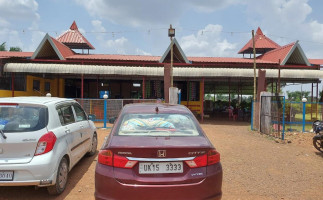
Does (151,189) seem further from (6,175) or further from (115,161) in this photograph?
(6,175)

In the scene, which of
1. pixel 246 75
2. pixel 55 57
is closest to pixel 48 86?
pixel 55 57

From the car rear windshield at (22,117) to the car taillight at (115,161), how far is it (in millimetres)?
1515

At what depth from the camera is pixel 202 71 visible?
15.0 meters

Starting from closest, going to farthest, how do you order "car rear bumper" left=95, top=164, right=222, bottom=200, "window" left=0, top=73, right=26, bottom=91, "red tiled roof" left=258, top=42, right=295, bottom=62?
"car rear bumper" left=95, top=164, right=222, bottom=200 → "window" left=0, top=73, right=26, bottom=91 → "red tiled roof" left=258, top=42, right=295, bottom=62

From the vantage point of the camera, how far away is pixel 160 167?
8.66 feet

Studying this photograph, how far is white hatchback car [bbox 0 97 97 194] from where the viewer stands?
340cm

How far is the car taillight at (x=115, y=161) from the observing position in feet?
8.57

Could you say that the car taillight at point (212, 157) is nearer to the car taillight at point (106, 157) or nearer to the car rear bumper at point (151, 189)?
the car rear bumper at point (151, 189)

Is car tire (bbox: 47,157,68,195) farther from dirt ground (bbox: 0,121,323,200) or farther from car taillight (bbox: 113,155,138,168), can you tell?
car taillight (bbox: 113,155,138,168)

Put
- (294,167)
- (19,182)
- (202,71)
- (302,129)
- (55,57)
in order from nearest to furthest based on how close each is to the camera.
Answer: (19,182) → (294,167) → (302,129) → (202,71) → (55,57)

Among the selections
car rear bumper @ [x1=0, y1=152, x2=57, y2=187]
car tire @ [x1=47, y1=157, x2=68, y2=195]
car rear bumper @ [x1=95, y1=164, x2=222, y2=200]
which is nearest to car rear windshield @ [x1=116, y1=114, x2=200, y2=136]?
car rear bumper @ [x1=95, y1=164, x2=222, y2=200]

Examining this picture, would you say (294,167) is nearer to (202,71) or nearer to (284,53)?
(202,71)

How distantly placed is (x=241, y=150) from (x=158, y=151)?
547 cm

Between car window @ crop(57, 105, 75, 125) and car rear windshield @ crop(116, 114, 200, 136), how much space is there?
4.96ft
